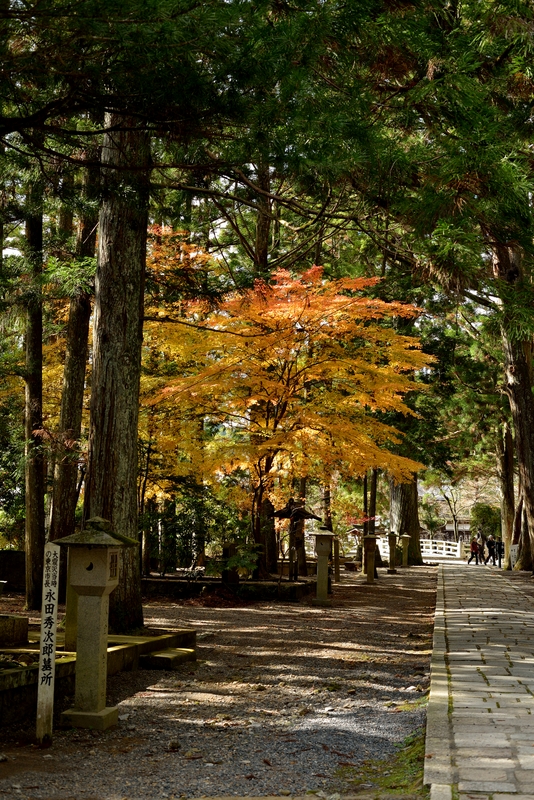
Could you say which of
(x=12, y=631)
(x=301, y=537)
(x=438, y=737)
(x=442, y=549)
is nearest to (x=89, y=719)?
(x=12, y=631)

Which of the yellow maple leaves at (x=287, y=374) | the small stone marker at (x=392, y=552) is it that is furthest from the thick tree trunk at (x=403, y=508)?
the yellow maple leaves at (x=287, y=374)

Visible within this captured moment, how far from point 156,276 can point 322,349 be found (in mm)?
3398

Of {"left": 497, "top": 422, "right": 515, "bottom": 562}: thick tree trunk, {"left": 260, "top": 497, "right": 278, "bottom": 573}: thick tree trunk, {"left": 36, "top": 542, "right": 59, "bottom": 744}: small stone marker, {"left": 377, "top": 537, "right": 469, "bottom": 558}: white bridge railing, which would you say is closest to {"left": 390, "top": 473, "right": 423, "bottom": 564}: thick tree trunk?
{"left": 497, "top": 422, "right": 515, "bottom": 562}: thick tree trunk

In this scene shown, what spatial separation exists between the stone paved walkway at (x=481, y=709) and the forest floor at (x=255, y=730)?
0.68 feet

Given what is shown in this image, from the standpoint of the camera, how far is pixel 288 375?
14.3 metres

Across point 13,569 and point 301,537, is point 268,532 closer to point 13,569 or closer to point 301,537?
point 301,537

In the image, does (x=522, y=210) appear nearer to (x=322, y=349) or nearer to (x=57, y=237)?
(x=322, y=349)

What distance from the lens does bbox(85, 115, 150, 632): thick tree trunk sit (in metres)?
9.16

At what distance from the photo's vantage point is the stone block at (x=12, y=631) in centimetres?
766

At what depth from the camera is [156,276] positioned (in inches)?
527

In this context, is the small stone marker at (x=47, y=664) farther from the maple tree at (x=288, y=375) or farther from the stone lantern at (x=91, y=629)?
the maple tree at (x=288, y=375)

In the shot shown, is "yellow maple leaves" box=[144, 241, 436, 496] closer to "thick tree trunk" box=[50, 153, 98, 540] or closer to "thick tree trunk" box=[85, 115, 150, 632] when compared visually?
"thick tree trunk" box=[50, 153, 98, 540]

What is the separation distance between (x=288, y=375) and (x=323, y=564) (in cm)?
384

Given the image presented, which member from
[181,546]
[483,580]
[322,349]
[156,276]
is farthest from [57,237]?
[483,580]
